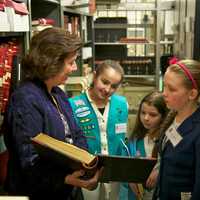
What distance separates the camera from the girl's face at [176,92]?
1442 mm

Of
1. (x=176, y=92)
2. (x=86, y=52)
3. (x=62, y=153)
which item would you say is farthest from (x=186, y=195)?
(x=86, y=52)

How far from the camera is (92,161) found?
130cm

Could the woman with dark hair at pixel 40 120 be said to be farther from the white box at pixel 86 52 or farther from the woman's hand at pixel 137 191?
the white box at pixel 86 52

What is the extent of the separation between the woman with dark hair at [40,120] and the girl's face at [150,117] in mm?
612

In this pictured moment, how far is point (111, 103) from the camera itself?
2168 mm

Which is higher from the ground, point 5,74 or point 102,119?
point 5,74

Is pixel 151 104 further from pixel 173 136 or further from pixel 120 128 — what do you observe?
pixel 173 136

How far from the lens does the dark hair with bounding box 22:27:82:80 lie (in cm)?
147

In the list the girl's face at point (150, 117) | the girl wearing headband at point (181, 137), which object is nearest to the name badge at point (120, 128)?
the girl's face at point (150, 117)

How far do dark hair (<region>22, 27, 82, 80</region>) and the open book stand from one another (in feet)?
0.97

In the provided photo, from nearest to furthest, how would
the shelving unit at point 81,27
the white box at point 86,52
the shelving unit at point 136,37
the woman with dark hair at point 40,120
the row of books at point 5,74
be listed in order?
1. the woman with dark hair at point 40,120
2. the row of books at point 5,74
3. the shelving unit at point 81,27
4. the white box at point 86,52
5. the shelving unit at point 136,37

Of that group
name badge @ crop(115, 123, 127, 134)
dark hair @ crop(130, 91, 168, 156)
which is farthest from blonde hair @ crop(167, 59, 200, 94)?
name badge @ crop(115, 123, 127, 134)

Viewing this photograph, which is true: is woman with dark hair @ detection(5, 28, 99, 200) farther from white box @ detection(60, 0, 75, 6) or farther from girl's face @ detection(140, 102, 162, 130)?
white box @ detection(60, 0, 75, 6)

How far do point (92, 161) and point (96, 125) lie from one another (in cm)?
77
